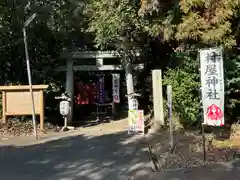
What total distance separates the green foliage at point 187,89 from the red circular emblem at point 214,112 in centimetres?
207

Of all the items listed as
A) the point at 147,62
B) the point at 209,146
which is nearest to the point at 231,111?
the point at 209,146

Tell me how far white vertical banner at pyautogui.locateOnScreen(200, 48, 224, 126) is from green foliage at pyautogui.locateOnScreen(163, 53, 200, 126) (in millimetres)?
1883

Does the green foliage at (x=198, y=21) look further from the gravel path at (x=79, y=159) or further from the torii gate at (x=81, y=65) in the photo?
the torii gate at (x=81, y=65)

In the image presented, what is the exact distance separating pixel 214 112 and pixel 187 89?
2572mm

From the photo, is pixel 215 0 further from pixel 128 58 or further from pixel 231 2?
pixel 128 58

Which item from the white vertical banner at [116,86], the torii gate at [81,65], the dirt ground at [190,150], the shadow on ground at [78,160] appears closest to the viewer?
the shadow on ground at [78,160]

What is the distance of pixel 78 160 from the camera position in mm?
8469

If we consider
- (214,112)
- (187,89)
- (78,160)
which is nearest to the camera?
(214,112)

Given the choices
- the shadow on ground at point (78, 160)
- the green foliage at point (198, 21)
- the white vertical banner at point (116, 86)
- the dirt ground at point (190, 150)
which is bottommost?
the shadow on ground at point (78, 160)

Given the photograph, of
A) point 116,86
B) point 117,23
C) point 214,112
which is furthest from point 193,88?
point 116,86

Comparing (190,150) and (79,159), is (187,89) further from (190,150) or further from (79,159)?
(79,159)

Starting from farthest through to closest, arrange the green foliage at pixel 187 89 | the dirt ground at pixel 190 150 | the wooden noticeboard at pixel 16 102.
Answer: the wooden noticeboard at pixel 16 102 → the green foliage at pixel 187 89 → the dirt ground at pixel 190 150

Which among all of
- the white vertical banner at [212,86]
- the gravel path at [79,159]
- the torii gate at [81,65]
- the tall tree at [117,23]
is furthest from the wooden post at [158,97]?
the white vertical banner at [212,86]

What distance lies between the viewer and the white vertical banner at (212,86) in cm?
805
